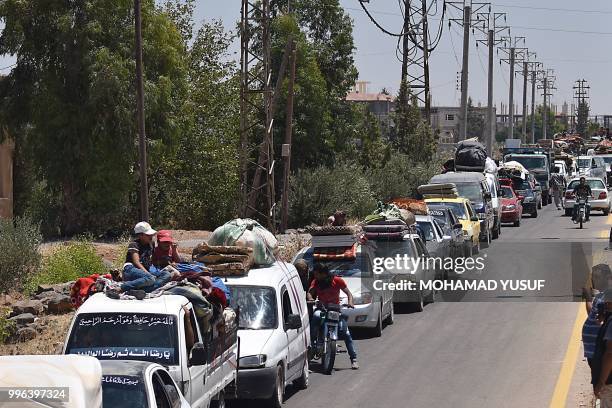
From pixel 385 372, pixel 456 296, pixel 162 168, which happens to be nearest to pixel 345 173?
pixel 162 168

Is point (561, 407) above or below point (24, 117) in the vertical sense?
below

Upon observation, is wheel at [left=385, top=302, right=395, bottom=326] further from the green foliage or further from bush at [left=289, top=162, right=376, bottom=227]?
bush at [left=289, top=162, right=376, bottom=227]

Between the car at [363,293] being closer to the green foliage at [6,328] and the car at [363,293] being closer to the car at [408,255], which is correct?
the car at [408,255]

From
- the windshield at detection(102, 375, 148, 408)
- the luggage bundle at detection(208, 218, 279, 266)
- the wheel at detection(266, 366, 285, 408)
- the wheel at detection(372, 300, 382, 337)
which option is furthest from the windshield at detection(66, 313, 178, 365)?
the wheel at detection(372, 300, 382, 337)

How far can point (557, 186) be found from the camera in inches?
2426

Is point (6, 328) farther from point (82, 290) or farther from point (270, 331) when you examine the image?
point (82, 290)

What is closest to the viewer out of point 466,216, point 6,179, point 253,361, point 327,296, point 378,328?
point 253,361

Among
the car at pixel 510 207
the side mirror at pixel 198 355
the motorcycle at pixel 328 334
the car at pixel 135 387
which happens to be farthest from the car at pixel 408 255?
the car at pixel 510 207

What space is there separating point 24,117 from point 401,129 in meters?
29.2

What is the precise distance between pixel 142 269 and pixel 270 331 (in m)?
2.07

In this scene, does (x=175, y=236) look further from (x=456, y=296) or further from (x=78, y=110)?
(x=456, y=296)

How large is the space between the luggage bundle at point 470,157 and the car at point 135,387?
3634cm

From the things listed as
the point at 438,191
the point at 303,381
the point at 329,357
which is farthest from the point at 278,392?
the point at 438,191

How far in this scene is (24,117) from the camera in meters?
39.3
